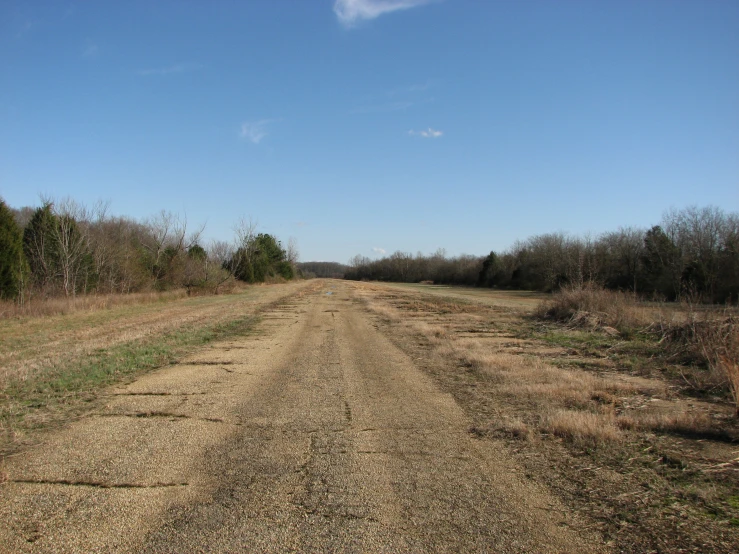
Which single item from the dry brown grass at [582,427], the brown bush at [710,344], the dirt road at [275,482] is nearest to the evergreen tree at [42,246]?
the dirt road at [275,482]

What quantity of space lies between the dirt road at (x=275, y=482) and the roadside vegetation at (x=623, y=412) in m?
0.41

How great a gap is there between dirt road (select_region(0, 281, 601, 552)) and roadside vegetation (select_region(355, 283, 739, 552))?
16.3 inches

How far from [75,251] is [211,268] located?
51.7 feet

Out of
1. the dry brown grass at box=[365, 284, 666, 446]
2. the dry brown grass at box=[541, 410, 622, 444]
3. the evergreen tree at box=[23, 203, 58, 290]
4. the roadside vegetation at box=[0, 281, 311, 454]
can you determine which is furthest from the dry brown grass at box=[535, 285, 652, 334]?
the evergreen tree at box=[23, 203, 58, 290]

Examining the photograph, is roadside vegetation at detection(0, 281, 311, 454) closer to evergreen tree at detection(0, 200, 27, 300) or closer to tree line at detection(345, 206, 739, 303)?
evergreen tree at detection(0, 200, 27, 300)

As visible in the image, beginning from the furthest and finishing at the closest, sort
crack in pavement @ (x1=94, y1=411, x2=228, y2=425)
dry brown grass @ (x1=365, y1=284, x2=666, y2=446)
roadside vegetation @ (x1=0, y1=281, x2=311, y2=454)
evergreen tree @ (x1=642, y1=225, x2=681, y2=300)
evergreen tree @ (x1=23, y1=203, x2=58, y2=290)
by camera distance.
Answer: evergreen tree @ (x1=642, y1=225, x2=681, y2=300) < evergreen tree @ (x1=23, y1=203, x2=58, y2=290) < roadside vegetation @ (x1=0, y1=281, x2=311, y2=454) < crack in pavement @ (x1=94, y1=411, x2=228, y2=425) < dry brown grass @ (x1=365, y1=284, x2=666, y2=446)

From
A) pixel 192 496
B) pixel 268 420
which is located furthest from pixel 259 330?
pixel 192 496

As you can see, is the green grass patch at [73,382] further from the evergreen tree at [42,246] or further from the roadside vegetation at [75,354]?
the evergreen tree at [42,246]

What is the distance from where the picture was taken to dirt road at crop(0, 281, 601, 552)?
10.8ft

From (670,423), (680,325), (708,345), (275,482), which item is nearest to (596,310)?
(680,325)

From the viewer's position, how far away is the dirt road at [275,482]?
330 centimetres

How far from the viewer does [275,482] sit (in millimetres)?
4203

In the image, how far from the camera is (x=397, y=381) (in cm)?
853

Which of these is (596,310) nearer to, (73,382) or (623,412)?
(623,412)
